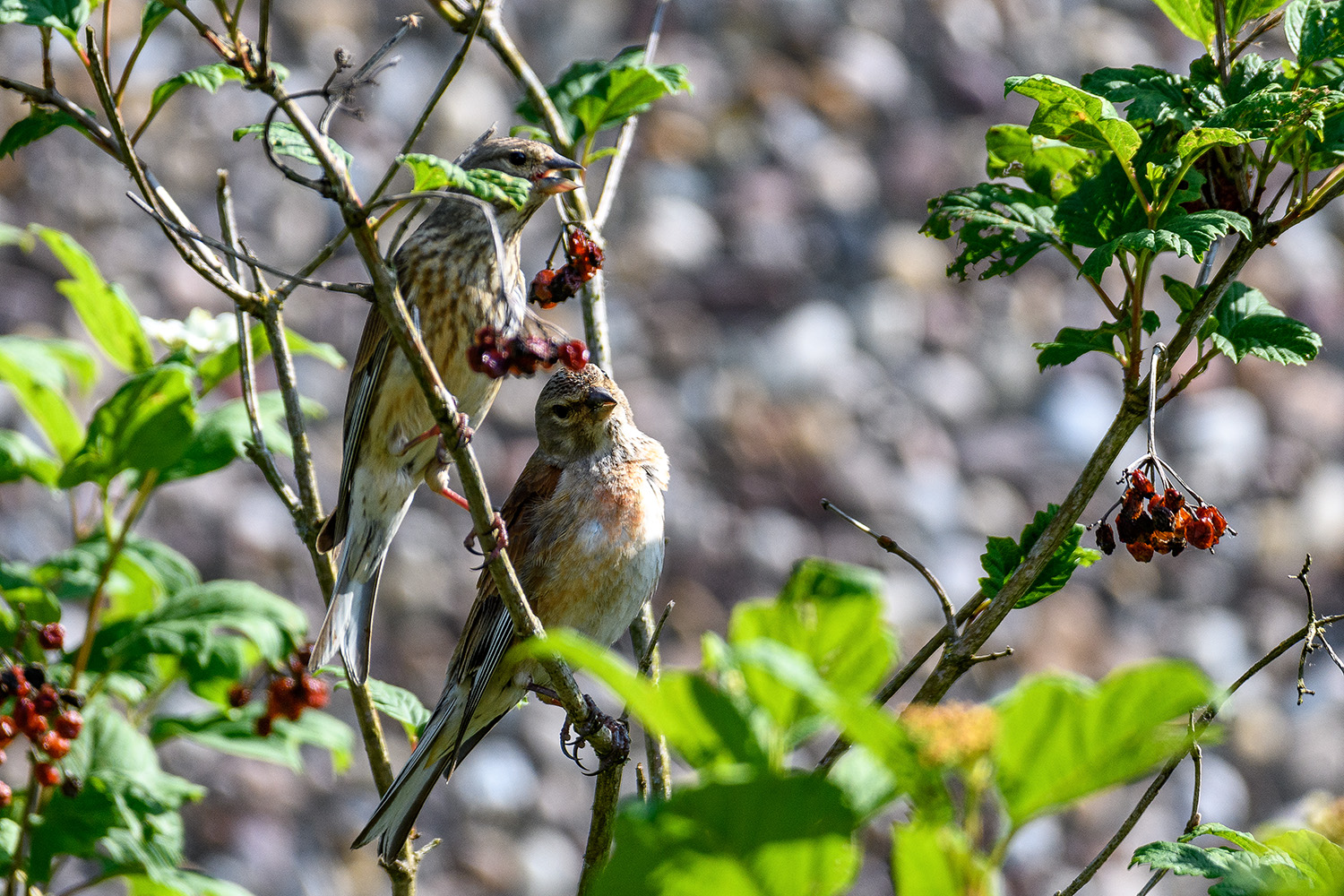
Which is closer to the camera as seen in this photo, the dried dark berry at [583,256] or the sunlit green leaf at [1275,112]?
the sunlit green leaf at [1275,112]

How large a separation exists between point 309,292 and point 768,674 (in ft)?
16.0

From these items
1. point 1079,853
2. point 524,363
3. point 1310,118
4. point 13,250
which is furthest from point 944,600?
point 13,250

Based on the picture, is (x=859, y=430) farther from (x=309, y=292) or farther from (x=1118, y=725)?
(x=1118, y=725)

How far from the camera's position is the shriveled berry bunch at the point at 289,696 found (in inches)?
97.1

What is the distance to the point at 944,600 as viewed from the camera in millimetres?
1663

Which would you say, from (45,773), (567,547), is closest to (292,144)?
(45,773)

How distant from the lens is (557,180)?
258 cm

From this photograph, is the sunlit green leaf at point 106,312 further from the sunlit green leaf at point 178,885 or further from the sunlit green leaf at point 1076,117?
the sunlit green leaf at point 1076,117

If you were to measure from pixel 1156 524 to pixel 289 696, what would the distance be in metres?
1.58

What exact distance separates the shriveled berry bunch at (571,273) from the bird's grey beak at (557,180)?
33 centimetres

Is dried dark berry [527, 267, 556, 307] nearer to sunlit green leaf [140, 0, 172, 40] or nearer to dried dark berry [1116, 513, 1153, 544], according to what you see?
sunlit green leaf [140, 0, 172, 40]

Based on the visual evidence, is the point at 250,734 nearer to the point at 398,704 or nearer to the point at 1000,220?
the point at 398,704

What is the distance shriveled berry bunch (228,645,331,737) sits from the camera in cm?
247

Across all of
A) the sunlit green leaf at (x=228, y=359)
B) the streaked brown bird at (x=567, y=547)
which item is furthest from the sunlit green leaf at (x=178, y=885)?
the sunlit green leaf at (x=228, y=359)
